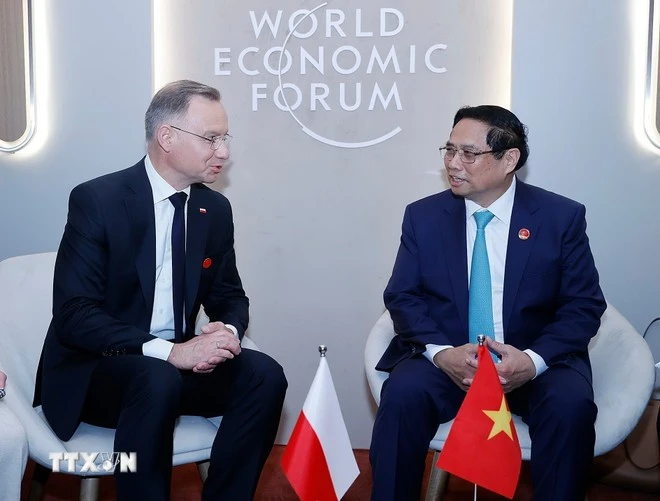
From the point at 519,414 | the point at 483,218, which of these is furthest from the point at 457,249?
the point at 519,414

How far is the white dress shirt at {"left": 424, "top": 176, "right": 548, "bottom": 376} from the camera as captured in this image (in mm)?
3197

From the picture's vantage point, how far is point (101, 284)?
2936mm

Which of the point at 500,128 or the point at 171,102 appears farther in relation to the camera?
the point at 500,128

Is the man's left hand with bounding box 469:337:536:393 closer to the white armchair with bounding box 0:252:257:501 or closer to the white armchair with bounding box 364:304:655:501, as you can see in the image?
the white armchair with bounding box 364:304:655:501

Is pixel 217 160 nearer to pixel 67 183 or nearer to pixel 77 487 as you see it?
pixel 67 183

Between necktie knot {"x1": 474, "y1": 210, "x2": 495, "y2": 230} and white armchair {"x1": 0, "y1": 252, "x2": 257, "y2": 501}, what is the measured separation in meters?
0.96

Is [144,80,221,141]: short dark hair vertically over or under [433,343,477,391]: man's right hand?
over

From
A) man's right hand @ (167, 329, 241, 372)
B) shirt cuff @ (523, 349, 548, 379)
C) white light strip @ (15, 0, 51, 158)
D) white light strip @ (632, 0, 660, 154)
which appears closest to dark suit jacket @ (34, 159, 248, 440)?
man's right hand @ (167, 329, 241, 372)

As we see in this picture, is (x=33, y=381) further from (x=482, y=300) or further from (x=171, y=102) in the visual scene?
(x=482, y=300)

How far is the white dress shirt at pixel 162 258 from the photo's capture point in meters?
3.07

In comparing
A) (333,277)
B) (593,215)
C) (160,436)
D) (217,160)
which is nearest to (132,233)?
(217,160)

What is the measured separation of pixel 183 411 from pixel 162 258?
53 centimetres

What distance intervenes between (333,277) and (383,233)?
0.30m

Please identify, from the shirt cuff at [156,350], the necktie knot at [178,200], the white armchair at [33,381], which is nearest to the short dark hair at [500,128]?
the necktie knot at [178,200]
